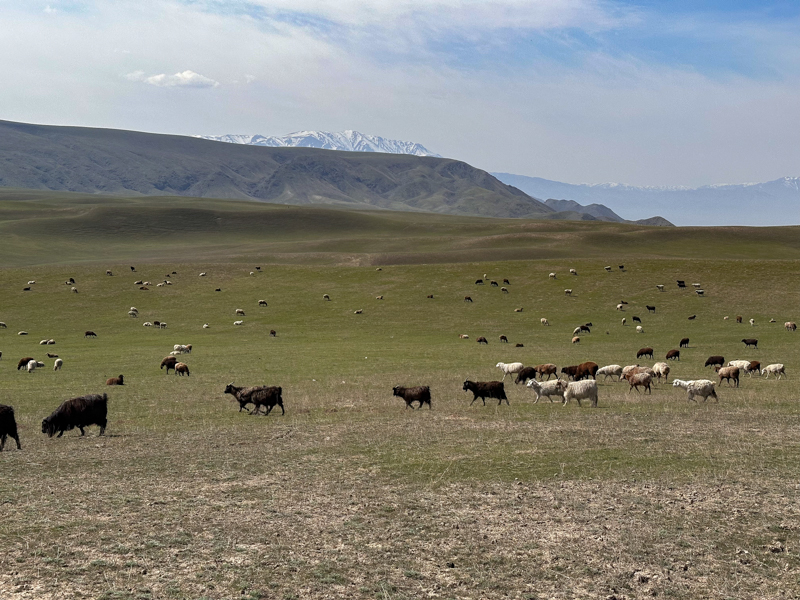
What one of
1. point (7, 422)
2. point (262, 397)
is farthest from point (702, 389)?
point (7, 422)

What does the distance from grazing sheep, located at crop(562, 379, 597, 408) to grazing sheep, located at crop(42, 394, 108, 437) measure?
16.8m

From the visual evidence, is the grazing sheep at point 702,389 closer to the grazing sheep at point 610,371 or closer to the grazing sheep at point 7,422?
the grazing sheep at point 610,371

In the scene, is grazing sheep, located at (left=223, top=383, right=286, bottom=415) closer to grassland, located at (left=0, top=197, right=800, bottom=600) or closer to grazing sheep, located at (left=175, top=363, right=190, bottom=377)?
grassland, located at (left=0, top=197, right=800, bottom=600)

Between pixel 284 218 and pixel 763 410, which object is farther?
pixel 284 218

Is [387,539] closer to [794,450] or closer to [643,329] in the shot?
[794,450]

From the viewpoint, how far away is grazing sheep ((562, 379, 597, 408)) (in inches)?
1033

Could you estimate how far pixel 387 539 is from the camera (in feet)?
39.1

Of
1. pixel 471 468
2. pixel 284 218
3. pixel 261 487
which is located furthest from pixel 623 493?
pixel 284 218

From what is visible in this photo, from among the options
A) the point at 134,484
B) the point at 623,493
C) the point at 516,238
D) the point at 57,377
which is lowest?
the point at 57,377

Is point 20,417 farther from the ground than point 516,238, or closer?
closer

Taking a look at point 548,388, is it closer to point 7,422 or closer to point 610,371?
point 610,371

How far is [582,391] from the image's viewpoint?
26312 millimetres

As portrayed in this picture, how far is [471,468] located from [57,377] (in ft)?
88.7

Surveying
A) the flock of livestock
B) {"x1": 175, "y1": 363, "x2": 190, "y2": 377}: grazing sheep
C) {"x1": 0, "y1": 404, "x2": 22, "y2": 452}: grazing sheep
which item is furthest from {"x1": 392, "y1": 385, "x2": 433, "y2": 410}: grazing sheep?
{"x1": 175, "y1": 363, "x2": 190, "y2": 377}: grazing sheep
